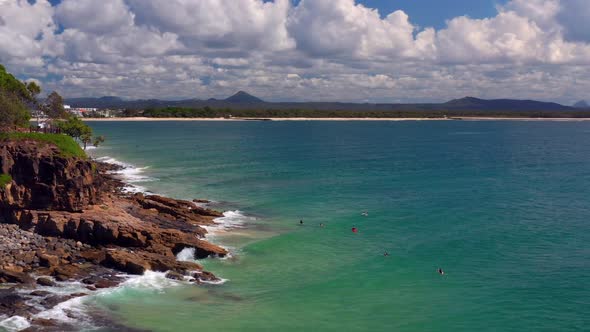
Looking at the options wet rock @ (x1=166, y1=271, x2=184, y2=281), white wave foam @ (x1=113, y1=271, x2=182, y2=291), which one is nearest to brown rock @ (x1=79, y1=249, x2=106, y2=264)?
white wave foam @ (x1=113, y1=271, x2=182, y2=291)

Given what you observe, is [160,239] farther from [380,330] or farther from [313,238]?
[380,330]

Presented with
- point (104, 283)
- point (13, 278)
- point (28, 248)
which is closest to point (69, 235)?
point (28, 248)

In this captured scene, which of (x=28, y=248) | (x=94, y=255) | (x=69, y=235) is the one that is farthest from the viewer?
(x=69, y=235)

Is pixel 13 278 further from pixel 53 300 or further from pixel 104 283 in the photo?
pixel 104 283

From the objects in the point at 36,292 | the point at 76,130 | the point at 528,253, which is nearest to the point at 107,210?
the point at 36,292

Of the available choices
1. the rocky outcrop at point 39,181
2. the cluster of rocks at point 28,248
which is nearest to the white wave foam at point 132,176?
the rocky outcrop at point 39,181

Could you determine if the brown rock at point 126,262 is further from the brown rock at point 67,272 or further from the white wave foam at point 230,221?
the white wave foam at point 230,221
